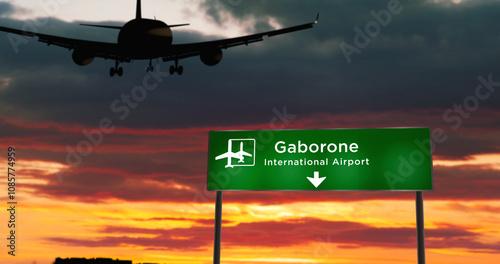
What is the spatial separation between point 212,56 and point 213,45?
0.79 metres

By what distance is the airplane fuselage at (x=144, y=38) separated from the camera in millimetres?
42719

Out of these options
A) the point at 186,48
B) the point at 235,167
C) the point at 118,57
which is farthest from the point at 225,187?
the point at 118,57

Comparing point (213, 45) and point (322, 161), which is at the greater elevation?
point (213, 45)

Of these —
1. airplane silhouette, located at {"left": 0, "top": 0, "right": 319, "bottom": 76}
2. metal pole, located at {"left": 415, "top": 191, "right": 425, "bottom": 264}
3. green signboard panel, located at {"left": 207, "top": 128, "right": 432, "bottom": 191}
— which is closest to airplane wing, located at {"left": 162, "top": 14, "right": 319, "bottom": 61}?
airplane silhouette, located at {"left": 0, "top": 0, "right": 319, "bottom": 76}

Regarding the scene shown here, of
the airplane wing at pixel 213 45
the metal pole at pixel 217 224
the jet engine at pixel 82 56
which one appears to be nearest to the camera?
the metal pole at pixel 217 224

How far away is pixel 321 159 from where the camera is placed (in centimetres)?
2345

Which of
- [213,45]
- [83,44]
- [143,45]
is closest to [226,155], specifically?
[213,45]

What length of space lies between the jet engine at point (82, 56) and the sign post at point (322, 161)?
23038 mm

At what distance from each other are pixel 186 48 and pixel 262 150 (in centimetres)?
2025

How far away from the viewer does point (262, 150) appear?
24.2 metres

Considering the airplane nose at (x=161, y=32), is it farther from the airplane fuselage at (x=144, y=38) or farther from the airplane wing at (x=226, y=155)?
the airplane wing at (x=226, y=155)

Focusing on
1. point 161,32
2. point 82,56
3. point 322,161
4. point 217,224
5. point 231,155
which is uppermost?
point 161,32

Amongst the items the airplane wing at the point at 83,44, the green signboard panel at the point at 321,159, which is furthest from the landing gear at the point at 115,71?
the green signboard panel at the point at 321,159

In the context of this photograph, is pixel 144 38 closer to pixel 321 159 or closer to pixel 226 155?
pixel 226 155
